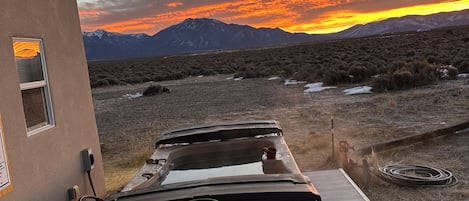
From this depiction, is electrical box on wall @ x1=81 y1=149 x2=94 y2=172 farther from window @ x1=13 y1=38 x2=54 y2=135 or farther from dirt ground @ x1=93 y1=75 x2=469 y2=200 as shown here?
dirt ground @ x1=93 y1=75 x2=469 y2=200

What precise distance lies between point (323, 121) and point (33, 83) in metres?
8.43

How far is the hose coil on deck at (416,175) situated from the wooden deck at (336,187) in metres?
1.01

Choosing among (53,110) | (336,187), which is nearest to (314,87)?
(336,187)

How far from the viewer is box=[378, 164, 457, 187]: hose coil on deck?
6547 millimetres

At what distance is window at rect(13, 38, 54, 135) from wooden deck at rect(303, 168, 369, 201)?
333 cm

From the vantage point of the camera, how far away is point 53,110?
5242mm

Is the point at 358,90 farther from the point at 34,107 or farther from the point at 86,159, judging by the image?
the point at 34,107

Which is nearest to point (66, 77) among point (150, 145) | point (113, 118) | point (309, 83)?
point (150, 145)

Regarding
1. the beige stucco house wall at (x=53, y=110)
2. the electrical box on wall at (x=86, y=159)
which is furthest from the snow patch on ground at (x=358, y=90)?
the electrical box on wall at (x=86, y=159)

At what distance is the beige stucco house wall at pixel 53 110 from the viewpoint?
13.8ft

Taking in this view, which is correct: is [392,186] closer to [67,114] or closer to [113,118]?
[67,114]

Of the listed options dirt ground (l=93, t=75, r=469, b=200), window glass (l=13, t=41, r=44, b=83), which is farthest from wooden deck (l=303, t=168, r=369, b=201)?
window glass (l=13, t=41, r=44, b=83)

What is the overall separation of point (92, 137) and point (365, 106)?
30.7 feet

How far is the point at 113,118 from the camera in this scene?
56.1 ft
